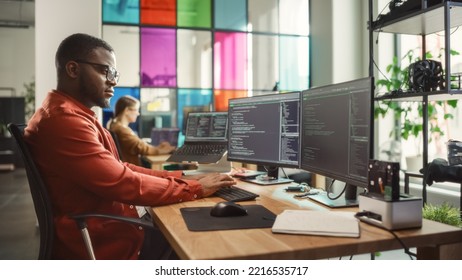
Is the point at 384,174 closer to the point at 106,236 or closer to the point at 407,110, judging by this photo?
the point at 106,236

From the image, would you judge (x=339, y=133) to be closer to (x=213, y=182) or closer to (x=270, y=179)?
(x=213, y=182)

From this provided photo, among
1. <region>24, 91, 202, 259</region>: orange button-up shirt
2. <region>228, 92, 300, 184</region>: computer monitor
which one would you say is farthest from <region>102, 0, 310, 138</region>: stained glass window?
<region>24, 91, 202, 259</region>: orange button-up shirt

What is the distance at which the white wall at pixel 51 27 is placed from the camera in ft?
12.7

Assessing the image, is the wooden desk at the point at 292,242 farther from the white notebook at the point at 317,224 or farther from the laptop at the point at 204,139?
the laptop at the point at 204,139

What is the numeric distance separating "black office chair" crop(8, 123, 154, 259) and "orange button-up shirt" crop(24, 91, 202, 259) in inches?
1.4

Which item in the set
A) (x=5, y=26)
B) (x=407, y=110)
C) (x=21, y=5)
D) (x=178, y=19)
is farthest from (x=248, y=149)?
(x=5, y=26)

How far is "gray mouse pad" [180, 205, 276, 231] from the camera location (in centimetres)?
109

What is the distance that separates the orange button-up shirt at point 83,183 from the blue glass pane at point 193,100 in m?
3.50

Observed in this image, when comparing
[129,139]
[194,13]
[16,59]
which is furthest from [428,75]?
[16,59]

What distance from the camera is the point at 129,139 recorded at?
360 cm

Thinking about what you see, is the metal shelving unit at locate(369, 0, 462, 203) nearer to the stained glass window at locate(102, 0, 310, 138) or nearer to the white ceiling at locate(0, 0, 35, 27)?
the stained glass window at locate(102, 0, 310, 138)

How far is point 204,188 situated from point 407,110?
9.49 feet

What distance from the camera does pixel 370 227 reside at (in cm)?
107
